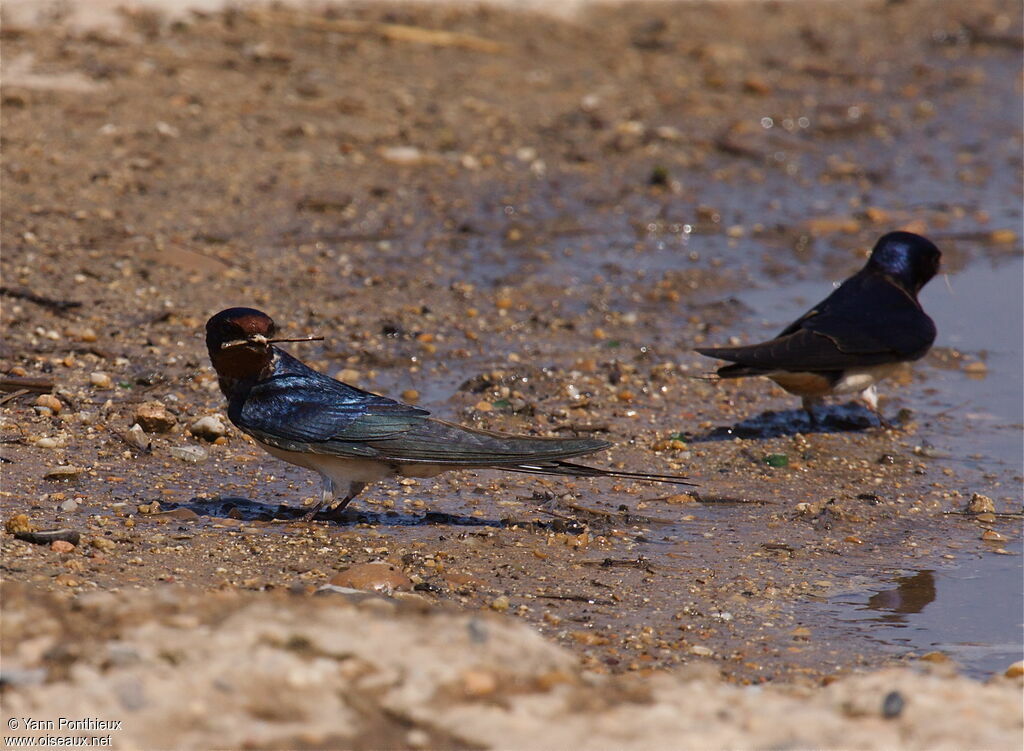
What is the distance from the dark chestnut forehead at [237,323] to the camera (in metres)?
4.88

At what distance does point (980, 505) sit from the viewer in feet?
17.9

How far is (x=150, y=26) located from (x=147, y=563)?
639 centimetres

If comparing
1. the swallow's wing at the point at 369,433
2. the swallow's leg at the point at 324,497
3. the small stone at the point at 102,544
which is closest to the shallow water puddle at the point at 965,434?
the swallow's wing at the point at 369,433

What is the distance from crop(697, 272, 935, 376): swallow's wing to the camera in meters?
6.20

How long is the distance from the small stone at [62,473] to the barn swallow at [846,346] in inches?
99.3

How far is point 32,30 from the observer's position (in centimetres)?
936

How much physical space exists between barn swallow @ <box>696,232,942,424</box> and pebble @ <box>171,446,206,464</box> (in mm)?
2062

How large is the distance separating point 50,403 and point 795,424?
3181mm

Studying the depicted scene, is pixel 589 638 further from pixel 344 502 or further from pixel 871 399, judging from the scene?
pixel 871 399

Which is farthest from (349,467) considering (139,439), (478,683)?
(478,683)

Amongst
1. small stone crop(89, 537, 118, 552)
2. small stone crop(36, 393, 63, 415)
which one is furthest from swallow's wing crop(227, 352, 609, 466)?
small stone crop(36, 393, 63, 415)

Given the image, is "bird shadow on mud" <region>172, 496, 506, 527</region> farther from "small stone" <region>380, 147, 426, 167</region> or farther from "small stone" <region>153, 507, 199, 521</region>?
"small stone" <region>380, 147, 426, 167</region>

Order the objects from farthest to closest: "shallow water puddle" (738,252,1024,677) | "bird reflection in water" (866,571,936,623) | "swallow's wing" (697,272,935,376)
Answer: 1. "swallow's wing" (697,272,935,376)
2. "bird reflection in water" (866,571,936,623)
3. "shallow water puddle" (738,252,1024,677)

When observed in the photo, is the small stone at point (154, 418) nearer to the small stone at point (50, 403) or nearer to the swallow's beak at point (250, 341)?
the small stone at point (50, 403)
